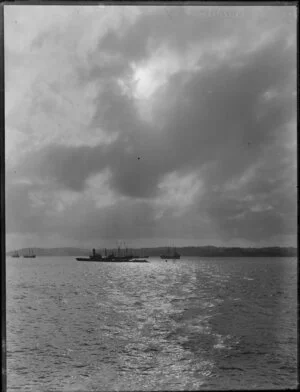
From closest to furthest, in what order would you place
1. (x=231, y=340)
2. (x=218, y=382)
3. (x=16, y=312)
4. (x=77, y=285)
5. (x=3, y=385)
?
1. (x=3, y=385)
2. (x=218, y=382)
3. (x=231, y=340)
4. (x=16, y=312)
5. (x=77, y=285)

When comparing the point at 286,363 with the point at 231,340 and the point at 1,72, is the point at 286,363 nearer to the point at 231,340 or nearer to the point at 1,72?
the point at 231,340

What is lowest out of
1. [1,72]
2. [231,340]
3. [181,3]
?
[231,340]

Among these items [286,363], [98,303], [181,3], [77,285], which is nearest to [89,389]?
[286,363]

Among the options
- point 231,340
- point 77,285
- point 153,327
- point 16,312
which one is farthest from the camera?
point 77,285

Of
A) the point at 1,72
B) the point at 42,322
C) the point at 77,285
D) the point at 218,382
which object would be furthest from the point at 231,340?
the point at 77,285

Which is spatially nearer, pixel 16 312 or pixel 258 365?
pixel 258 365

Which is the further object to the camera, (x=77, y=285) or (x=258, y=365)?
(x=77, y=285)

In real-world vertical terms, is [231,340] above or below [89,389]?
below

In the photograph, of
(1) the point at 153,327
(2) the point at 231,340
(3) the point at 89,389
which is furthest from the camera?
→ (1) the point at 153,327

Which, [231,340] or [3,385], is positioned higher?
[3,385]

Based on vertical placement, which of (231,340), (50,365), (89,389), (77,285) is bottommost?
(77,285)
